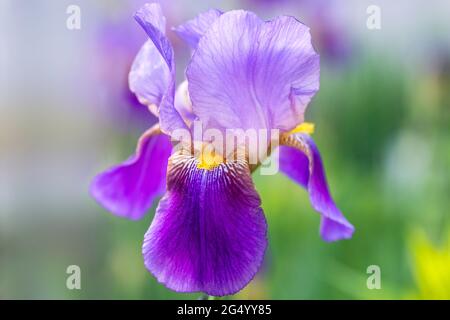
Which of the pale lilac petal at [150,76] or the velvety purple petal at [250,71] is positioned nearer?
the velvety purple petal at [250,71]

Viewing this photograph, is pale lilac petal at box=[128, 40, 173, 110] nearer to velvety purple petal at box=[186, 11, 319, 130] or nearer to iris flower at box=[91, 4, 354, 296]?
iris flower at box=[91, 4, 354, 296]

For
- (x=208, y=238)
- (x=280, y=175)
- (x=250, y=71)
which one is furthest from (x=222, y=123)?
(x=280, y=175)

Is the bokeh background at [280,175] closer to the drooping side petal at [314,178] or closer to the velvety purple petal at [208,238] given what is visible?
the drooping side petal at [314,178]

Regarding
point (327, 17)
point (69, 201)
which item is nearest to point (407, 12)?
point (327, 17)

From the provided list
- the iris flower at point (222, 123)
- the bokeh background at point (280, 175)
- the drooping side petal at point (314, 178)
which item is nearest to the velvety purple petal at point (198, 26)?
the iris flower at point (222, 123)

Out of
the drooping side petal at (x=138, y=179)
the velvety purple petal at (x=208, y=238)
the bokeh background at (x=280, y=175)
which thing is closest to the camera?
the velvety purple petal at (x=208, y=238)

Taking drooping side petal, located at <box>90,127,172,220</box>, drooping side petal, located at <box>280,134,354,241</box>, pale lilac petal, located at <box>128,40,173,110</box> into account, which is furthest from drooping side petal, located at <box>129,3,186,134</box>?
drooping side petal, located at <box>280,134,354,241</box>

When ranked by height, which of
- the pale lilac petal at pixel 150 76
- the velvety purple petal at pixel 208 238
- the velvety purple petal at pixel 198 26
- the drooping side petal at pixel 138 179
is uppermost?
the velvety purple petal at pixel 198 26

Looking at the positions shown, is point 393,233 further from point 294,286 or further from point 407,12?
point 407,12
